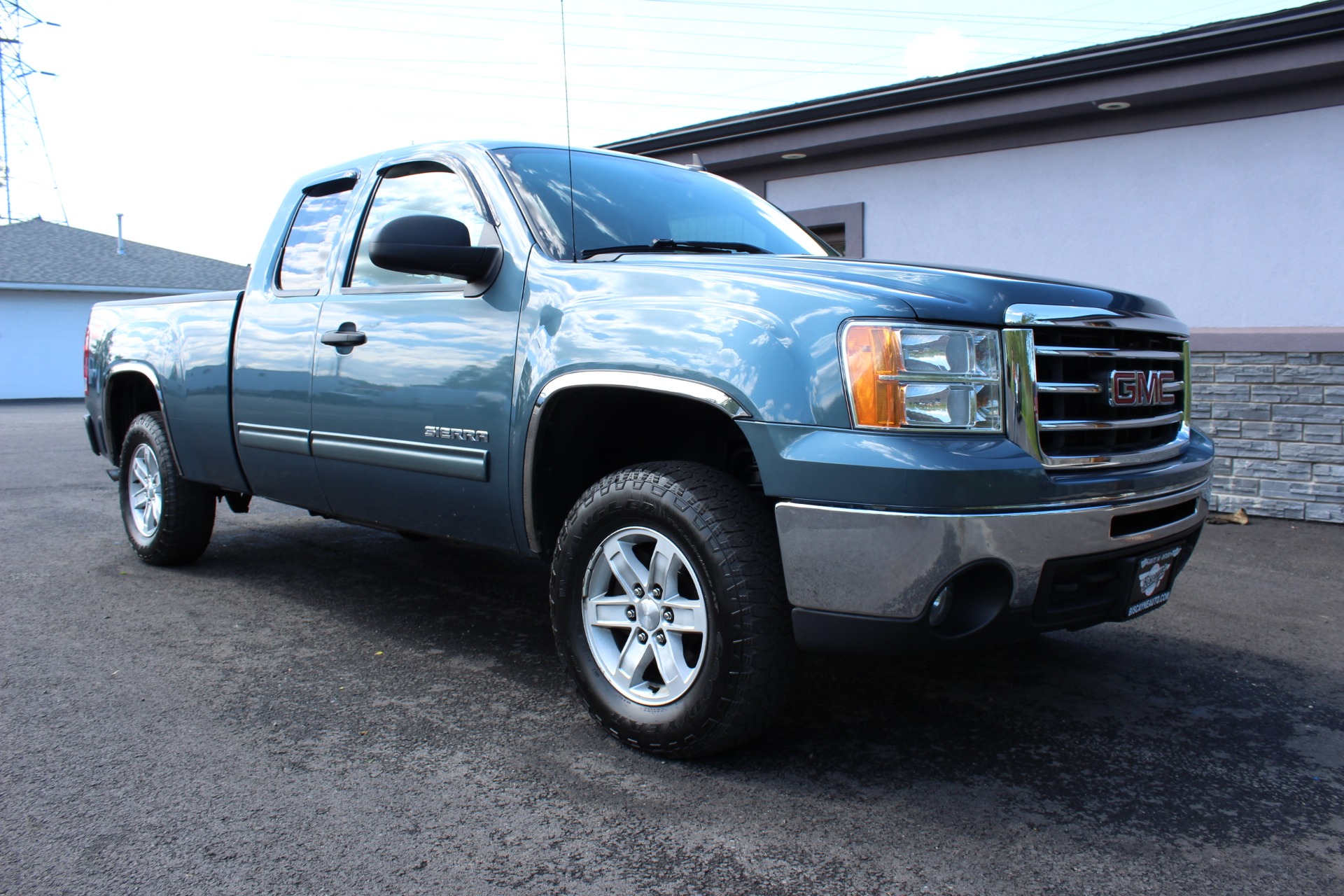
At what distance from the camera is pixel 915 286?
268 centimetres

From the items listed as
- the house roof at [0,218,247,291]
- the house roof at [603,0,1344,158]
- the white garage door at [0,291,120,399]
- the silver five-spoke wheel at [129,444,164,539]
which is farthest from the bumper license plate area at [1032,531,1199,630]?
the white garage door at [0,291,120,399]

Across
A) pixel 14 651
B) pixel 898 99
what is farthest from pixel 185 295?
pixel 898 99

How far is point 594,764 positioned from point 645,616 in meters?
0.45

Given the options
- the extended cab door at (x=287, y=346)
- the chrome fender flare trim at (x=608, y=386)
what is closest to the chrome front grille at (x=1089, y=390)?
the chrome fender flare trim at (x=608, y=386)

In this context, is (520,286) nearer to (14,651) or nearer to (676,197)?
(676,197)

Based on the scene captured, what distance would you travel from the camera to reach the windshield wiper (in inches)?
140

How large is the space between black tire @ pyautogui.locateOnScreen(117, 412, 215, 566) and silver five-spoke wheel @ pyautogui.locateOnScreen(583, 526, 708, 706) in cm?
316

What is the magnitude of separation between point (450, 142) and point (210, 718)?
7.51ft

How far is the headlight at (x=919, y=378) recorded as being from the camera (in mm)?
2541

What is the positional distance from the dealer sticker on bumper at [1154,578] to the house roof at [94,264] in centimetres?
2884

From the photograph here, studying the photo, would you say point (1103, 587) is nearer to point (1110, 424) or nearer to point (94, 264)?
point (1110, 424)

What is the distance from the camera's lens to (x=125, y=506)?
579 centimetres

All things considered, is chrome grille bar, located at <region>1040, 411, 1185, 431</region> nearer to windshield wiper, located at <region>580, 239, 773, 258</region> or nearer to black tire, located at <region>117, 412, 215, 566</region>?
windshield wiper, located at <region>580, 239, 773, 258</region>

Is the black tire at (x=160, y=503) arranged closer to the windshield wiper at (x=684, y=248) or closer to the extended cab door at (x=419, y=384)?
the extended cab door at (x=419, y=384)
